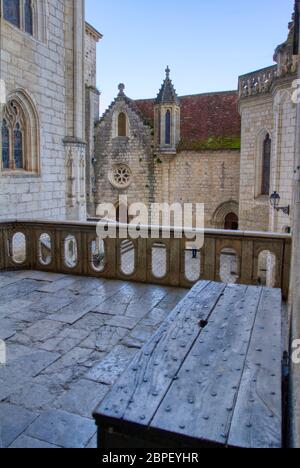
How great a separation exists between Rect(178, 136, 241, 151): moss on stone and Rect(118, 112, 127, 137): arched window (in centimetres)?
327

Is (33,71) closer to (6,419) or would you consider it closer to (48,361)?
(48,361)

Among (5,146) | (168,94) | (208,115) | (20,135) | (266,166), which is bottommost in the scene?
(5,146)

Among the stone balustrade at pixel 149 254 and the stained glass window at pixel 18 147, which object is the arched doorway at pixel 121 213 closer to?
the stained glass window at pixel 18 147

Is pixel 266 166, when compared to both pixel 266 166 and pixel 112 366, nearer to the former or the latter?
pixel 266 166

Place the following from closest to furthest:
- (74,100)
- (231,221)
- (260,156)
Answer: (74,100) → (260,156) → (231,221)

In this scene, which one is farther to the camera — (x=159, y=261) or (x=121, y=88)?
(x=121, y=88)

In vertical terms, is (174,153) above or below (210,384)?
above

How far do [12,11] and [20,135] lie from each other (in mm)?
2464

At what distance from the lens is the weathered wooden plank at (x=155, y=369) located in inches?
62.4

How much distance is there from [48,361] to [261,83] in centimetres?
1323

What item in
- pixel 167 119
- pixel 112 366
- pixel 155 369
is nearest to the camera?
pixel 155 369

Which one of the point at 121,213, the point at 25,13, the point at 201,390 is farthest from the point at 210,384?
the point at 121,213

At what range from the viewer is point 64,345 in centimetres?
360

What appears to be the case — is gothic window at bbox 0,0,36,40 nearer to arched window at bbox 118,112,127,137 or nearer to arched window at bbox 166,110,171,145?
arched window at bbox 166,110,171,145
